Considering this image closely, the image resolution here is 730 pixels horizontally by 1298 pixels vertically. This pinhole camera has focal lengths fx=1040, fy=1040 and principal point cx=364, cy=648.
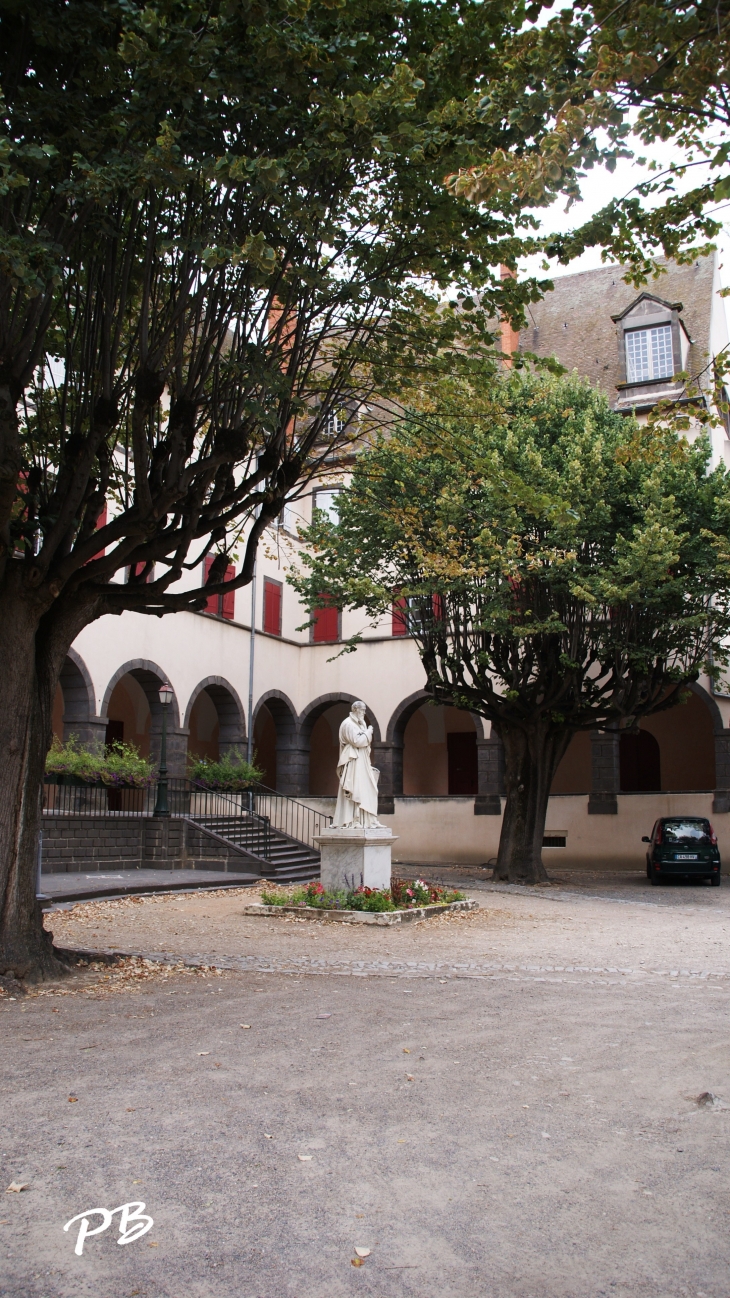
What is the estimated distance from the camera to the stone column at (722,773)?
24078 mm

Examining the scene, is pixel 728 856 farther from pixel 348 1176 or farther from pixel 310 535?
pixel 348 1176

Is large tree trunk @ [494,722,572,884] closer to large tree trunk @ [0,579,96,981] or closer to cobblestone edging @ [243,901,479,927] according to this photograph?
cobblestone edging @ [243,901,479,927]

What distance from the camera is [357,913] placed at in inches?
496

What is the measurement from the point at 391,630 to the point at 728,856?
1021 cm

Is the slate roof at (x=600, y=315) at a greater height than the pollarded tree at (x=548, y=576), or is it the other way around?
the slate roof at (x=600, y=315)

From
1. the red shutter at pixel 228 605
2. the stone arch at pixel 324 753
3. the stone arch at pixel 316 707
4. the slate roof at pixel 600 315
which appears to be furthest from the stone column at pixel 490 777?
the slate roof at pixel 600 315

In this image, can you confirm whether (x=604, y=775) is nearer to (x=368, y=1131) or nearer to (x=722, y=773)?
(x=722, y=773)

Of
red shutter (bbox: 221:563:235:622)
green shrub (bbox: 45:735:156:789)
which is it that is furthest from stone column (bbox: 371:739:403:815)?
green shrub (bbox: 45:735:156:789)

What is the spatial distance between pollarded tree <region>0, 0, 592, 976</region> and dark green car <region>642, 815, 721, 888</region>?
46.6 ft

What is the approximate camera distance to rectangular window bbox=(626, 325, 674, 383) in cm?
2628

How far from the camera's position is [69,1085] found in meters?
5.17

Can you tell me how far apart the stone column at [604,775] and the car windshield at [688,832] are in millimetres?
4006

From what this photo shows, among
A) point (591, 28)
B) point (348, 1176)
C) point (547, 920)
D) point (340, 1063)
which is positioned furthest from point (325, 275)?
point (547, 920)

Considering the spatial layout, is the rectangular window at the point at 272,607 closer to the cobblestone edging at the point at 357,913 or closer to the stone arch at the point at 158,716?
the stone arch at the point at 158,716
